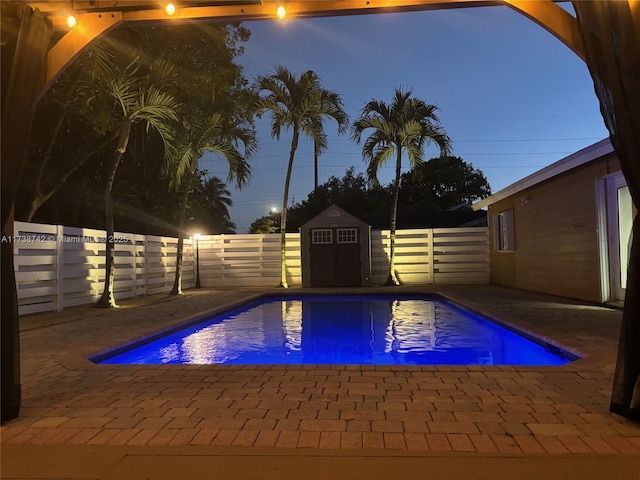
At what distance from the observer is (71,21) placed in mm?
3326

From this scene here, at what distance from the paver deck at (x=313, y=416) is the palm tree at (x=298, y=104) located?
30.9 ft

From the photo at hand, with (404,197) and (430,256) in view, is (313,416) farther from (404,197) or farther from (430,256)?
(404,197)

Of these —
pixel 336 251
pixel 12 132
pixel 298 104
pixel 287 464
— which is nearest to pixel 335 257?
pixel 336 251

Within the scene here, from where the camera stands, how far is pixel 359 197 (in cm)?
2933

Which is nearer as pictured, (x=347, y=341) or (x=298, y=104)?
(x=347, y=341)

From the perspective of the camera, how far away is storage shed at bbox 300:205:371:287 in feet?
45.3

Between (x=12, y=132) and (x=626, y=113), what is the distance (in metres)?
3.75

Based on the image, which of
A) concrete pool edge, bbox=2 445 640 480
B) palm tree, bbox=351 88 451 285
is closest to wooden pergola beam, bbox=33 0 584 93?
concrete pool edge, bbox=2 445 640 480

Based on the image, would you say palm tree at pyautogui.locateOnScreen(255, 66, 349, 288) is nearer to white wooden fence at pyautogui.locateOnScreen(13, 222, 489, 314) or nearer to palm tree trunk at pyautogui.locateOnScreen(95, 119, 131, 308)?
white wooden fence at pyautogui.locateOnScreen(13, 222, 489, 314)

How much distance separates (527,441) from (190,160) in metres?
10.4

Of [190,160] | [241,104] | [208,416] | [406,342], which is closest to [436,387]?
[208,416]

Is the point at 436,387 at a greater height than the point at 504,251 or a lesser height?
lesser

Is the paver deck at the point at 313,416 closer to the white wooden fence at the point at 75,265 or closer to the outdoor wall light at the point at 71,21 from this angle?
the outdoor wall light at the point at 71,21

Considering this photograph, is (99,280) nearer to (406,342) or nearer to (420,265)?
(406,342)
